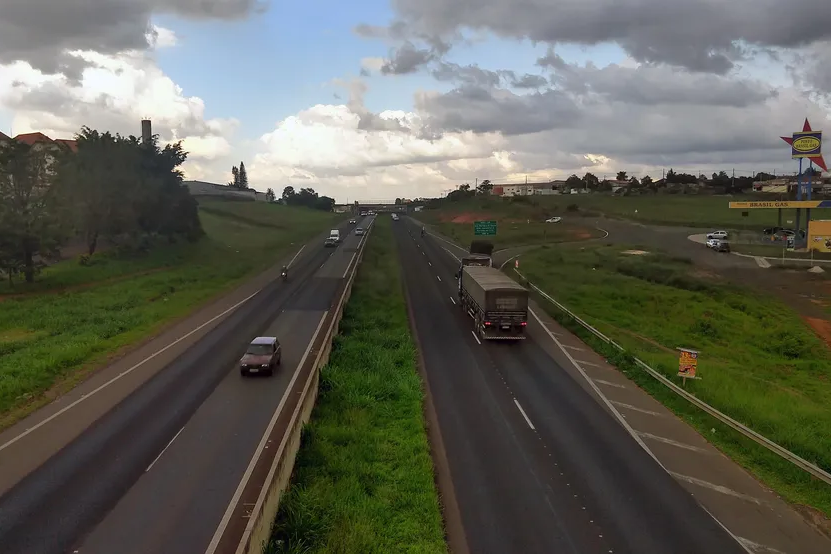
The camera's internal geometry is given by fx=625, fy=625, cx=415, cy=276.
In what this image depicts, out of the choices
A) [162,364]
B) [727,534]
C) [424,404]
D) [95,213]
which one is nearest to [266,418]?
[424,404]

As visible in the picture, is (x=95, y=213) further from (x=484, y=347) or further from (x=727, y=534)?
(x=727, y=534)

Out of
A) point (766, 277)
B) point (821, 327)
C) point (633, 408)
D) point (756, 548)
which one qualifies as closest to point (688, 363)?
point (633, 408)

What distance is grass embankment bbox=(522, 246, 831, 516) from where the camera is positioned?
22594mm

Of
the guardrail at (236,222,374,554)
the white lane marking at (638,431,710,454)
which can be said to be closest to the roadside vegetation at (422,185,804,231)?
the white lane marking at (638,431,710,454)

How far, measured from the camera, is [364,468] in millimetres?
19922

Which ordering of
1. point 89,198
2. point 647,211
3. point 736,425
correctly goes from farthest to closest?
1. point 647,211
2. point 89,198
3. point 736,425

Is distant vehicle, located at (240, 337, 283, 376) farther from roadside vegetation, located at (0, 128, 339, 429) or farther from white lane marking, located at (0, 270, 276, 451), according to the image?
roadside vegetation, located at (0, 128, 339, 429)

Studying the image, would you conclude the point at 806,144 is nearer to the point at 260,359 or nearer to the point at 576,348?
the point at 576,348

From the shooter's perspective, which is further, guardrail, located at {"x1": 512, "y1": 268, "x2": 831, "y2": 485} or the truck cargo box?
the truck cargo box

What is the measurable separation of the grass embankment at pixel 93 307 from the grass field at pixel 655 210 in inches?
3311

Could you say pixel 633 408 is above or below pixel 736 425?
below

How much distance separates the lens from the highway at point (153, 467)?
50.8 feet

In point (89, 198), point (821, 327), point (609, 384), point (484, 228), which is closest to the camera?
point (609, 384)

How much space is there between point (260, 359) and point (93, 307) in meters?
22.8
